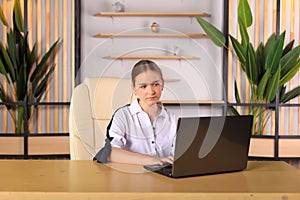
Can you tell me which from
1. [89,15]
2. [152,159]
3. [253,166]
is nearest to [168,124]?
[152,159]

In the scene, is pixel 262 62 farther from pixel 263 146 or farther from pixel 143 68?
pixel 143 68

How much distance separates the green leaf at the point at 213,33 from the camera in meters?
4.70

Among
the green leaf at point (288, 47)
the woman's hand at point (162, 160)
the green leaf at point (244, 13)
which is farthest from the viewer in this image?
the green leaf at point (288, 47)

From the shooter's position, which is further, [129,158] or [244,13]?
[244,13]

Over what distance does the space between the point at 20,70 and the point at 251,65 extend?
184 centimetres

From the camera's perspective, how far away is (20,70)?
4.71 metres

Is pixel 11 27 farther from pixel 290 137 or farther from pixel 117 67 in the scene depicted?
pixel 290 137

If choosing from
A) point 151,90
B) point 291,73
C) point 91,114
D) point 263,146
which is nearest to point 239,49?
point 291,73

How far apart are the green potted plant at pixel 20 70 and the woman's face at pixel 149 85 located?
8.55 ft

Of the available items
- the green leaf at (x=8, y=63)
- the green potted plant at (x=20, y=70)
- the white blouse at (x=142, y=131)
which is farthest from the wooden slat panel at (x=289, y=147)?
the white blouse at (x=142, y=131)

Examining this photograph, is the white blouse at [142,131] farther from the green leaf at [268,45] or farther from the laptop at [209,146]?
the green leaf at [268,45]

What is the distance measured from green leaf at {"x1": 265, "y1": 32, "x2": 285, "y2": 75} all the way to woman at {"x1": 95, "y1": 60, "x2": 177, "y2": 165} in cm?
237

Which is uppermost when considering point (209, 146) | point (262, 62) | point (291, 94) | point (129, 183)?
point (262, 62)

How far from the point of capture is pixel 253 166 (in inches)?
94.9
